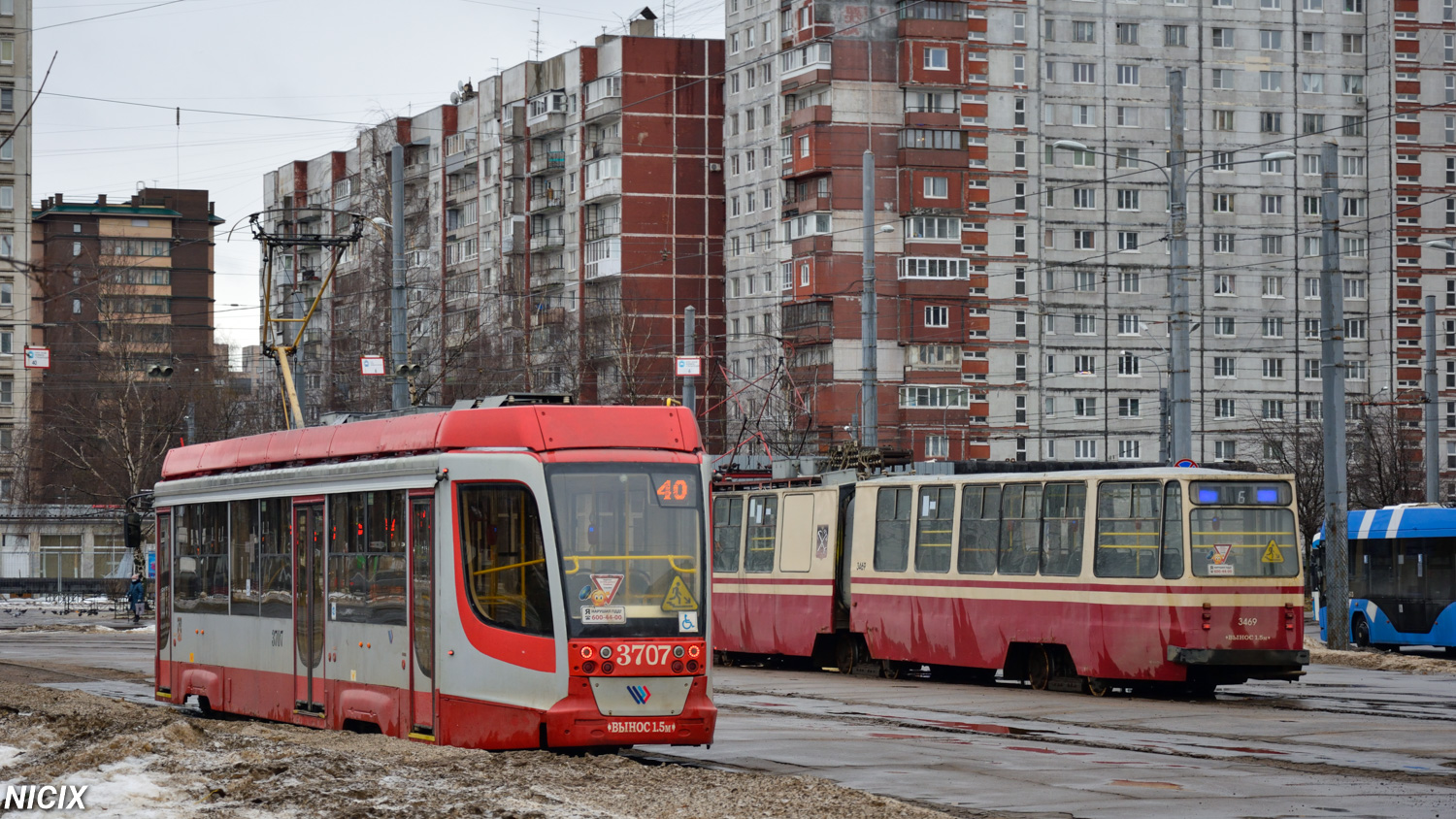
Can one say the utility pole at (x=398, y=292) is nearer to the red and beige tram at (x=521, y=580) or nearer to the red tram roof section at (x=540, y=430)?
the red and beige tram at (x=521, y=580)

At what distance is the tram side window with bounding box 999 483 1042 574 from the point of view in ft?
81.3

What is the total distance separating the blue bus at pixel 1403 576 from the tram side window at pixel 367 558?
2067 cm

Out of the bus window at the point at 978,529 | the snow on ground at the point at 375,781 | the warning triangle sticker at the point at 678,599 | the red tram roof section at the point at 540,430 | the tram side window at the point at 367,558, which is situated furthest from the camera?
the bus window at the point at 978,529

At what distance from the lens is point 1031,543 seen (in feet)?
81.5

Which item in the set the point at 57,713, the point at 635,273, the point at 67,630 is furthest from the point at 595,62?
the point at 57,713

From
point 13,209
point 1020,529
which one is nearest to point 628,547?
point 1020,529

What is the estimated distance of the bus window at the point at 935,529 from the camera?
26.4 meters

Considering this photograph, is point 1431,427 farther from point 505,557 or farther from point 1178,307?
point 505,557

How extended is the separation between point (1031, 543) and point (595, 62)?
2974 inches

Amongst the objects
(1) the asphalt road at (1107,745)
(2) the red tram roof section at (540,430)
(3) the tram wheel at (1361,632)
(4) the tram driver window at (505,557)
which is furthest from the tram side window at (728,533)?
(4) the tram driver window at (505,557)

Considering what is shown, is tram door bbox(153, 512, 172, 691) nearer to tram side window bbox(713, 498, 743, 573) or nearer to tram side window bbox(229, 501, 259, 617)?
tram side window bbox(229, 501, 259, 617)

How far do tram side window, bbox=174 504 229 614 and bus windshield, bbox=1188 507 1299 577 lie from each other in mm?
10478

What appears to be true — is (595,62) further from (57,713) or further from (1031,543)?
(57,713)

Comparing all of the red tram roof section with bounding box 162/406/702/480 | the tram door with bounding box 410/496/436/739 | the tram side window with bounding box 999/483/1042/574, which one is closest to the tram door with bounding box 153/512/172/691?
the red tram roof section with bounding box 162/406/702/480
